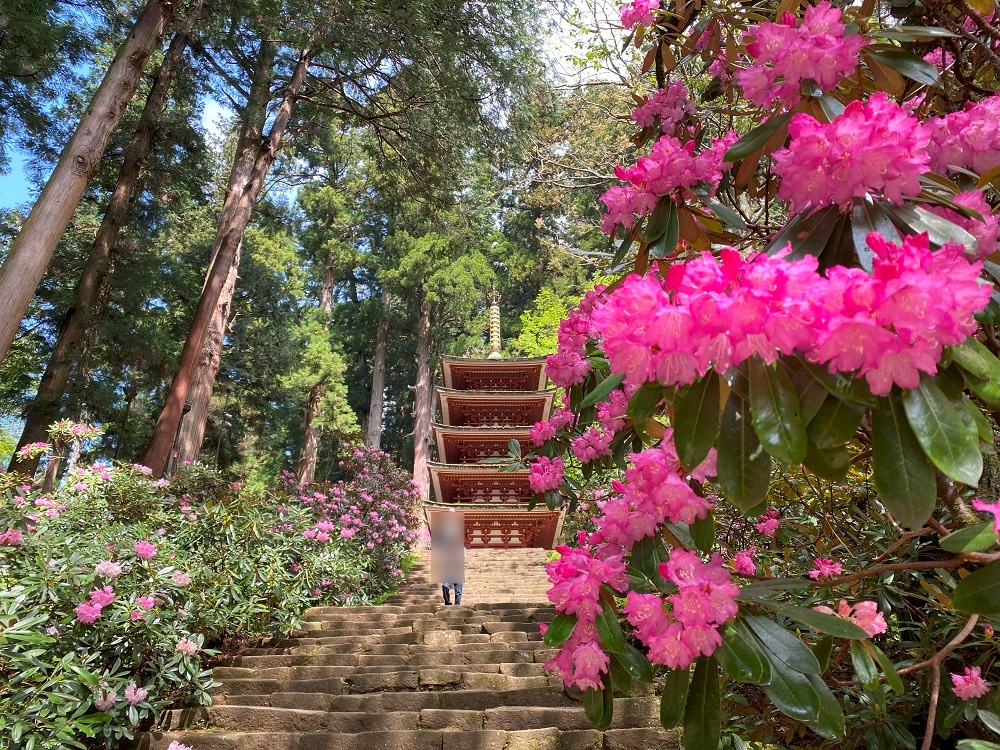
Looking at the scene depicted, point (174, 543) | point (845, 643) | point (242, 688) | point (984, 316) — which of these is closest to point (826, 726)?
point (984, 316)

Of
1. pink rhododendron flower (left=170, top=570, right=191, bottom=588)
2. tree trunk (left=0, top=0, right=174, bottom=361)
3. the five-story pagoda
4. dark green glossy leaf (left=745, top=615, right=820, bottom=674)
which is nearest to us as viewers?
dark green glossy leaf (left=745, top=615, right=820, bottom=674)

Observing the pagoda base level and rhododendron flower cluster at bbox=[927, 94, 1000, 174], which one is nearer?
rhododendron flower cluster at bbox=[927, 94, 1000, 174]

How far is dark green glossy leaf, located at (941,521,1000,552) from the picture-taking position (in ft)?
2.55

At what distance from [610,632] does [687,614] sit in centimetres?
16

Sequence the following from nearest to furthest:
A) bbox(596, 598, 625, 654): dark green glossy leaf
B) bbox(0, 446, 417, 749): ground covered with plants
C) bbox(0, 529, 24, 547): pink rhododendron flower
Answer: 1. bbox(596, 598, 625, 654): dark green glossy leaf
2. bbox(0, 446, 417, 749): ground covered with plants
3. bbox(0, 529, 24, 547): pink rhododendron flower

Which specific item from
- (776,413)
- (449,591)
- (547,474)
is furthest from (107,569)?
(449,591)

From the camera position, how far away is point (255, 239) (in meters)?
13.2

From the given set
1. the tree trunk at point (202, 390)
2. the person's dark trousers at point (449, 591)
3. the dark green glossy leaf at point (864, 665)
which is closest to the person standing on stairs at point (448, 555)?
the person's dark trousers at point (449, 591)

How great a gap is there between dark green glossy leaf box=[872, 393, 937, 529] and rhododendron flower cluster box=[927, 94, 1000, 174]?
0.65 metres

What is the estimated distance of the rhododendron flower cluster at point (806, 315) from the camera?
0.60 m

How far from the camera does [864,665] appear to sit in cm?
113

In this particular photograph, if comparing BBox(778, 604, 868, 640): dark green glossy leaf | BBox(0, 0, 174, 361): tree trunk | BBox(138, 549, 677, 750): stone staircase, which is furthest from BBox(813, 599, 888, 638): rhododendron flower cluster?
BBox(0, 0, 174, 361): tree trunk

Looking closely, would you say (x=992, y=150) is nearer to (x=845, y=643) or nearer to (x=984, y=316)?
(x=984, y=316)

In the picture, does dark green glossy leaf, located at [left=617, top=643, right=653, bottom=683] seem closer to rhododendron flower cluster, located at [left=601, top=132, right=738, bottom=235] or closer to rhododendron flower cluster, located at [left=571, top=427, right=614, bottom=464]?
rhododendron flower cluster, located at [left=601, top=132, right=738, bottom=235]
